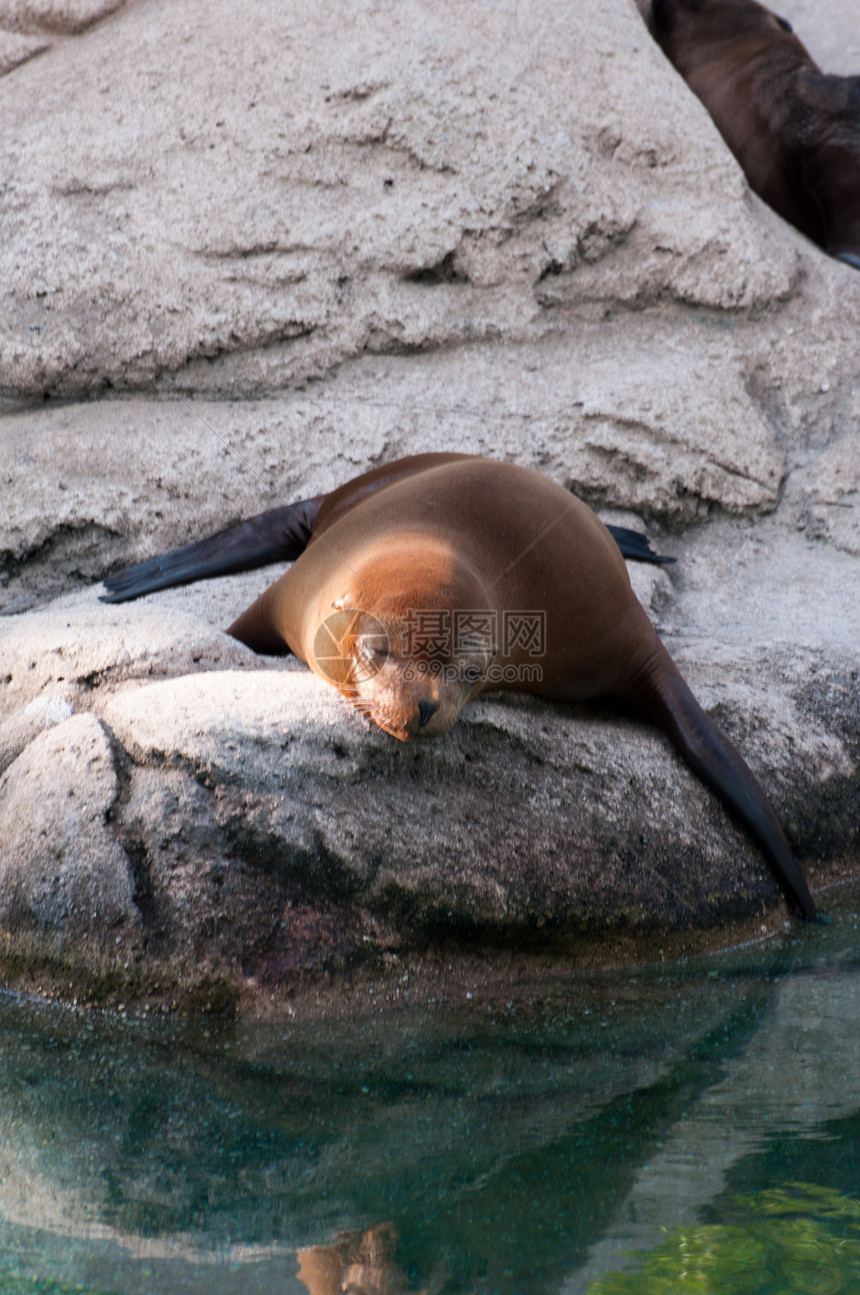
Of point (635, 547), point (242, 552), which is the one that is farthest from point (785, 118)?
point (242, 552)

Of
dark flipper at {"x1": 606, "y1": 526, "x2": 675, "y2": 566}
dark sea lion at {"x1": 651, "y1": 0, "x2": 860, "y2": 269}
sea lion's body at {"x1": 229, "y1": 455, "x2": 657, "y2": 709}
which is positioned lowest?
dark flipper at {"x1": 606, "y1": 526, "x2": 675, "y2": 566}

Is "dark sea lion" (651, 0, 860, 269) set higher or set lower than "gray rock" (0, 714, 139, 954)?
higher

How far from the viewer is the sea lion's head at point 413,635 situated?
96.3 inches

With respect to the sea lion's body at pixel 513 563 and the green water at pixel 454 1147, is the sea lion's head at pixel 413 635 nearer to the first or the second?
the sea lion's body at pixel 513 563

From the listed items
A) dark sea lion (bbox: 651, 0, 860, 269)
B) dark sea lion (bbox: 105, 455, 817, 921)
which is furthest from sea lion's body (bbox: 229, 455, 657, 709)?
dark sea lion (bbox: 651, 0, 860, 269)

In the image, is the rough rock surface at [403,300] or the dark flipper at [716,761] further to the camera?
the rough rock surface at [403,300]

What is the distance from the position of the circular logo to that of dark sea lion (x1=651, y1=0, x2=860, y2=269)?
14.9 ft

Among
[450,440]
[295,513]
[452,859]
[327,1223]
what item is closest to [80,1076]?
[327,1223]

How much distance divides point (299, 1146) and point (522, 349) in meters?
4.43

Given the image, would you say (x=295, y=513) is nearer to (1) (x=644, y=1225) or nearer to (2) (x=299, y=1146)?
(2) (x=299, y=1146)

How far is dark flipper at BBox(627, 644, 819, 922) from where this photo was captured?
10.7ft

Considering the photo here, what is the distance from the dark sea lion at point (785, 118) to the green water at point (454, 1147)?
501 centimetres

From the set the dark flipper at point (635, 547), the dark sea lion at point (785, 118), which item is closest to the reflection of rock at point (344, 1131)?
the dark flipper at point (635, 547)

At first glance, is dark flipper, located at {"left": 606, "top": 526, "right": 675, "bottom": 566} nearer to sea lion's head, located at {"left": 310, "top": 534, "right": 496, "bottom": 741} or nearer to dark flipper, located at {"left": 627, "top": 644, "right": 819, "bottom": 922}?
dark flipper, located at {"left": 627, "top": 644, "right": 819, "bottom": 922}
